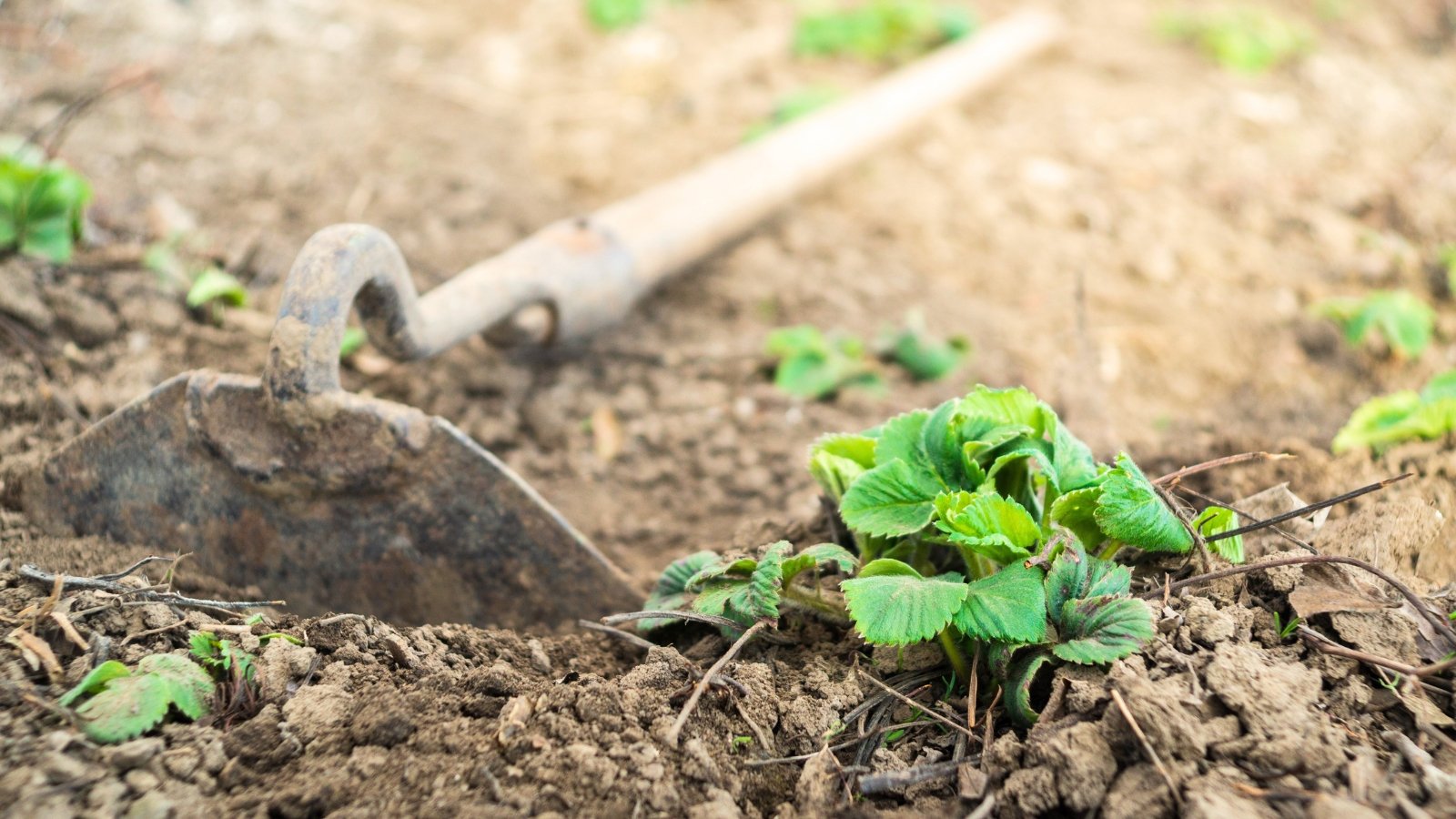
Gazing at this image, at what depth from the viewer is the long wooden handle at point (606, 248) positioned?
168 cm

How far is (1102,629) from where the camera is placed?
1.33m

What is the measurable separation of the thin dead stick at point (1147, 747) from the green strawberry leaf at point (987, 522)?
0.77ft

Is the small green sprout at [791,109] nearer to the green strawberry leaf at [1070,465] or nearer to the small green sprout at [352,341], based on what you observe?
the small green sprout at [352,341]

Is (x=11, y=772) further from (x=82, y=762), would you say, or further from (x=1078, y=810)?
(x=1078, y=810)

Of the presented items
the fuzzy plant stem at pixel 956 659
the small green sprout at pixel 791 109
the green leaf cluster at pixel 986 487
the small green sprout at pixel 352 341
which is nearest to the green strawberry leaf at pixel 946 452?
the green leaf cluster at pixel 986 487

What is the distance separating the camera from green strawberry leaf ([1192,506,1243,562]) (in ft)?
4.89

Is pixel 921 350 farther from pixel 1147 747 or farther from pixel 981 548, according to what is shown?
pixel 1147 747

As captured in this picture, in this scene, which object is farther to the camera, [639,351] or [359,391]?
[639,351]

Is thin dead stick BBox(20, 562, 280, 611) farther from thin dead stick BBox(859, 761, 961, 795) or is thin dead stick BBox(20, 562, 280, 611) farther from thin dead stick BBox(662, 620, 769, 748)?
thin dead stick BBox(859, 761, 961, 795)

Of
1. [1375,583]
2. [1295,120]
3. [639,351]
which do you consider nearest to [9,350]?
[639,351]

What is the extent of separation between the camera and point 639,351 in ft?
8.91

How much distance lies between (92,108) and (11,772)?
8.49 feet

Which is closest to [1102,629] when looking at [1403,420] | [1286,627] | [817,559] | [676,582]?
[1286,627]

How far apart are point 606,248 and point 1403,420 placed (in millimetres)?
1768
